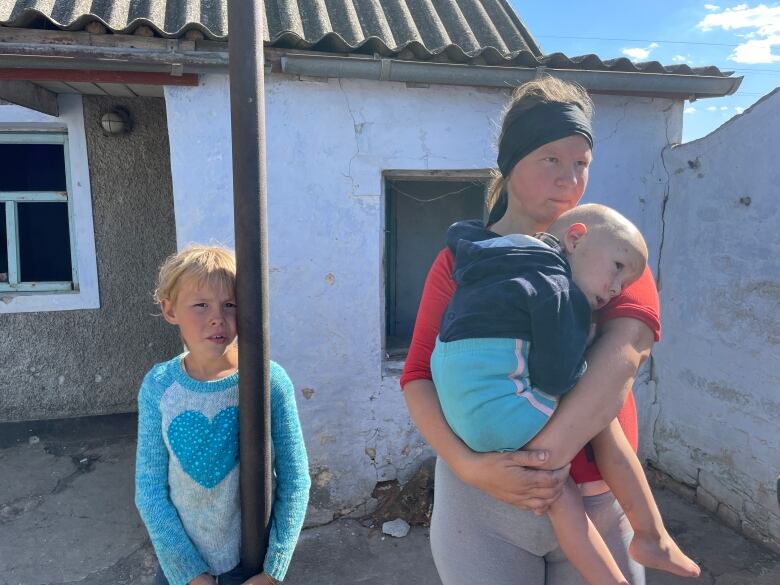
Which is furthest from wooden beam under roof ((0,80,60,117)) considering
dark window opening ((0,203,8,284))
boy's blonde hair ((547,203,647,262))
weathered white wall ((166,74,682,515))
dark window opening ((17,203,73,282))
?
boy's blonde hair ((547,203,647,262))

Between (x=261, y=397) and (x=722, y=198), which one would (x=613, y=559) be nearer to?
(x=261, y=397)

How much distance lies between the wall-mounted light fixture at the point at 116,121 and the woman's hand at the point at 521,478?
4238 mm

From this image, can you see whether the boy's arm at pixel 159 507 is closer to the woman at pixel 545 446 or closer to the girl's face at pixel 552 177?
the woman at pixel 545 446

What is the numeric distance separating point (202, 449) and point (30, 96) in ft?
10.9

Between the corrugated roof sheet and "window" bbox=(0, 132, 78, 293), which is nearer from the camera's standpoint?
the corrugated roof sheet

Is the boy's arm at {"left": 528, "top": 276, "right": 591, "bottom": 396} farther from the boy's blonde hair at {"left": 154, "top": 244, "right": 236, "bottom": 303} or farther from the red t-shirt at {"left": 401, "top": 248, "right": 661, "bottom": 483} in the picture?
the boy's blonde hair at {"left": 154, "top": 244, "right": 236, "bottom": 303}

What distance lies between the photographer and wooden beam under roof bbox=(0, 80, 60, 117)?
3289mm

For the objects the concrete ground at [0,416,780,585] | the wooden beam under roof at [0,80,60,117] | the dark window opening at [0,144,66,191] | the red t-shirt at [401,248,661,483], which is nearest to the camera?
the red t-shirt at [401,248,661,483]

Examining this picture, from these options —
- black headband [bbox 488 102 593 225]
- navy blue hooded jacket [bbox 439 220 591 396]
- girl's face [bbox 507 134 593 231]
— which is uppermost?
black headband [bbox 488 102 593 225]

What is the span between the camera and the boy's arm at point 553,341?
120cm

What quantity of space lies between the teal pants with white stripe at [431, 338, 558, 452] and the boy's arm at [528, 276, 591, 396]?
29 millimetres

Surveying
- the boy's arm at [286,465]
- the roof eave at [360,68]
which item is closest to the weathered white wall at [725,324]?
the roof eave at [360,68]

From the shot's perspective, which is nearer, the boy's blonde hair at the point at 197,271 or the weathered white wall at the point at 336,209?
the boy's blonde hair at the point at 197,271

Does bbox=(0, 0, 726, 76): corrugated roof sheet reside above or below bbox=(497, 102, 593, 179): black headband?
above
